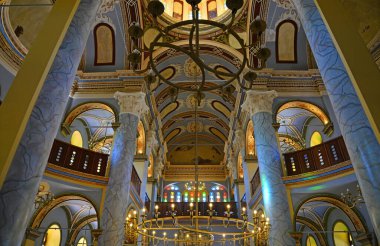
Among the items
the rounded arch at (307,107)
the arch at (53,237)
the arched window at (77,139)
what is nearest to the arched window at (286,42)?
the rounded arch at (307,107)

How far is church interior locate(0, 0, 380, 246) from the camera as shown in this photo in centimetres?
357

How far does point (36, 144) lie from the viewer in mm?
3445

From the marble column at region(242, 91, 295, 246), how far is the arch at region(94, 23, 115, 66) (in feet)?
20.6

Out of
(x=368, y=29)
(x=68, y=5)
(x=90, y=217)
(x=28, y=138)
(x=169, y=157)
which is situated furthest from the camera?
(x=169, y=157)

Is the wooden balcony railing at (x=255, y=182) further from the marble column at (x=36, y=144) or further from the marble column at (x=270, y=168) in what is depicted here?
the marble column at (x=36, y=144)

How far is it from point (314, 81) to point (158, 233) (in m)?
11.8

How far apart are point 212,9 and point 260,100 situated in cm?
617

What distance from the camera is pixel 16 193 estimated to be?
3078 millimetres

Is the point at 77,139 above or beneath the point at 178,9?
beneath

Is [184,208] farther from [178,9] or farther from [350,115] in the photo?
[350,115]

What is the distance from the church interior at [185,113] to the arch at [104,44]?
0.04 m

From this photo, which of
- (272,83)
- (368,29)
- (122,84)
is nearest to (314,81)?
(272,83)

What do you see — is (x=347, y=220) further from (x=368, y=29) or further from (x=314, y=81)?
(x=368, y=29)

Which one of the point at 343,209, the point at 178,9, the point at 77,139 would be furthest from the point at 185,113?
the point at 343,209
